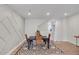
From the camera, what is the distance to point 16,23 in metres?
2.14

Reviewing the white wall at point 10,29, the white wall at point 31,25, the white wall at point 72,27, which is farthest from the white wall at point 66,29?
the white wall at point 10,29

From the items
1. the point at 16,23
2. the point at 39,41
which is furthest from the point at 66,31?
the point at 16,23

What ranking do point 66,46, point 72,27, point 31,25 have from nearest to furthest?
point 31,25 < point 66,46 < point 72,27

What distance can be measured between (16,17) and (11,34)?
40cm

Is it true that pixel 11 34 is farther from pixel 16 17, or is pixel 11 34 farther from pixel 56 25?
pixel 56 25

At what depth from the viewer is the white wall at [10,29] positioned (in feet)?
6.67

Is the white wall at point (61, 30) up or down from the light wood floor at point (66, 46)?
up

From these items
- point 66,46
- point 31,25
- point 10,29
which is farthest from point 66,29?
point 10,29

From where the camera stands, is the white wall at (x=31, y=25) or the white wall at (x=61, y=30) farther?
the white wall at (x=61, y=30)

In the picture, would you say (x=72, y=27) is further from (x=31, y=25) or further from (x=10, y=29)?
(x=10, y=29)

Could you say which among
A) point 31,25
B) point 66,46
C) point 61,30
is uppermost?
point 31,25

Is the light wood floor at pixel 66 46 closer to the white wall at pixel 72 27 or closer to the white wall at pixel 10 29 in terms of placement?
the white wall at pixel 72 27

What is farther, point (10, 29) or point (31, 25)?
point (10, 29)

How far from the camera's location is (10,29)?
2.30m
